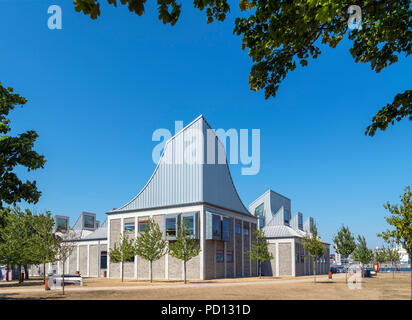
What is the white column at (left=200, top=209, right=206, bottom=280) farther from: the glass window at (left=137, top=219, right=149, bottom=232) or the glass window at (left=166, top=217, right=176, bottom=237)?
the glass window at (left=137, top=219, right=149, bottom=232)

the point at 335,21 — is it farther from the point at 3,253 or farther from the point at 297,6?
the point at 3,253

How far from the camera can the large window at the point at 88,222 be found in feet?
250

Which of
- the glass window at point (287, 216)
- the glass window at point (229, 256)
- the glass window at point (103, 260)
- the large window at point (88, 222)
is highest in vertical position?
the glass window at point (287, 216)

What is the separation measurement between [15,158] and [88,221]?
64006 mm

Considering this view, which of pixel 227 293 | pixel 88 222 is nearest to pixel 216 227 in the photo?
pixel 227 293

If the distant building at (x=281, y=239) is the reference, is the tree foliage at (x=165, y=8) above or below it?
above

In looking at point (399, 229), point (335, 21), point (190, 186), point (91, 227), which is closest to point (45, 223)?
point (190, 186)

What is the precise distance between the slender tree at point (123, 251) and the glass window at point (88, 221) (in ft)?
103

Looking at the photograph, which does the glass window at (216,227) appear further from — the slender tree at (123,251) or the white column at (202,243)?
the slender tree at (123,251)

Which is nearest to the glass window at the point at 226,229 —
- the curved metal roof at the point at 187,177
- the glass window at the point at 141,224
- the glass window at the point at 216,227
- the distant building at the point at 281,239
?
the glass window at the point at 216,227

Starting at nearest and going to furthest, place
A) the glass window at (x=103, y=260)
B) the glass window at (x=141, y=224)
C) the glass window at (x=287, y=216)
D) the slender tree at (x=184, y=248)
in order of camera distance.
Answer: the slender tree at (x=184, y=248)
the glass window at (x=141, y=224)
the glass window at (x=103, y=260)
the glass window at (x=287, y=216)

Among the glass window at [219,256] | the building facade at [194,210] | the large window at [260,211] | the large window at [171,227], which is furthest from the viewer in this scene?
the large window at [260,211]

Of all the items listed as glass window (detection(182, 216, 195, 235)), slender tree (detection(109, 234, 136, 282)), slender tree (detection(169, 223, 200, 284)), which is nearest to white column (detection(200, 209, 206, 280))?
glass window (detection(182, 216, 195, 235))

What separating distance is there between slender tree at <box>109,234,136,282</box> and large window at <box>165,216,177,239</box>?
14.4 ft
